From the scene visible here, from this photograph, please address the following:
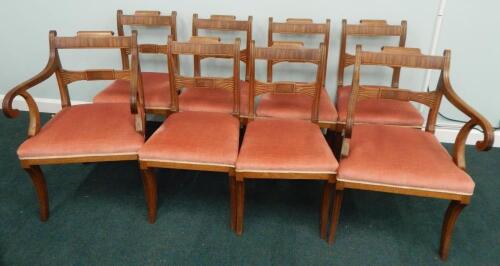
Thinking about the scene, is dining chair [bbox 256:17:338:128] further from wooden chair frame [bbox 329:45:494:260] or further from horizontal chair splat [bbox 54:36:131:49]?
horizontal chair splat [bbox 54:36:131:49]

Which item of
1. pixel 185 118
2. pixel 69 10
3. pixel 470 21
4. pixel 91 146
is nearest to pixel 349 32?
pixel 470 21

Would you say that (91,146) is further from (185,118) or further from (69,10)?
(69,10)

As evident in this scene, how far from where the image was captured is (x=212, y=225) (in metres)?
1.75

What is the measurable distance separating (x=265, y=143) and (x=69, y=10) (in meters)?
1.78

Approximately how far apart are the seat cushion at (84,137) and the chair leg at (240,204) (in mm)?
481

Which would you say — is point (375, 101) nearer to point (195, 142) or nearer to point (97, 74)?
point (195, 142)

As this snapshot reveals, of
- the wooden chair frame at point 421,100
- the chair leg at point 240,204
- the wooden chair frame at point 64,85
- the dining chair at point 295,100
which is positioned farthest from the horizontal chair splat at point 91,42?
the wooden chair frame at point 421,100

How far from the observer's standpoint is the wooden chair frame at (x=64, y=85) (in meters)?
1.58

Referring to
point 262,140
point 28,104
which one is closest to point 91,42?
A: point 28,104

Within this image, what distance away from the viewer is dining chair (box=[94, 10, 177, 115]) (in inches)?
76.4

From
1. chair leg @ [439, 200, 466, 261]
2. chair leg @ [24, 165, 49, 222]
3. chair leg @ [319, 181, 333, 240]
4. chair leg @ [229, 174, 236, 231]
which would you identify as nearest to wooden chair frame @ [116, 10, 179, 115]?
chair leg @ [24, 165, 49, 222]

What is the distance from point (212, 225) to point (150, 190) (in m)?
0.34

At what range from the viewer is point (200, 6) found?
7.57 feet

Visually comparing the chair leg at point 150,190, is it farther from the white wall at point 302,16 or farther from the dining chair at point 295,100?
the white wall at point 302,16
